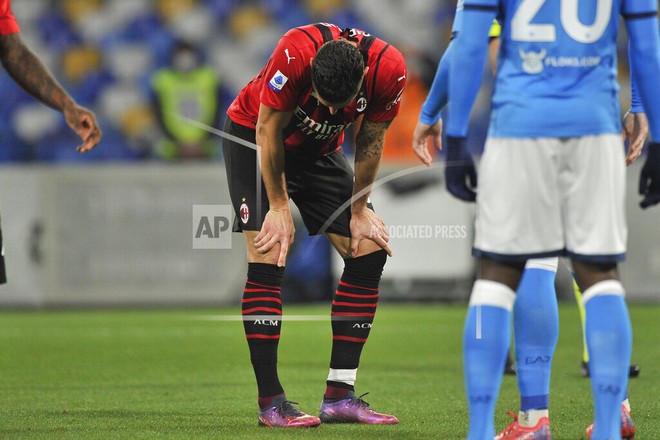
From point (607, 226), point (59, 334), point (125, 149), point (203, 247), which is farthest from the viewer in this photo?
point (125, 149)

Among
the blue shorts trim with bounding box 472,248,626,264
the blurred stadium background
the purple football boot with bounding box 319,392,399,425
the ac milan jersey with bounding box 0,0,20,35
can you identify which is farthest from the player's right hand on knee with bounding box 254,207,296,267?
the blurred stadium background

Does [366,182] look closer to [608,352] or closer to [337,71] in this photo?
[337,71]

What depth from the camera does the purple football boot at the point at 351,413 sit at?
4.61 metres

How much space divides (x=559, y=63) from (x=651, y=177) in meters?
0.46

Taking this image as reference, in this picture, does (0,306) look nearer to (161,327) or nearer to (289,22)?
(161,327)

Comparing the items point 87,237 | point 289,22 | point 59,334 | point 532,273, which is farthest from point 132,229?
point 532,273

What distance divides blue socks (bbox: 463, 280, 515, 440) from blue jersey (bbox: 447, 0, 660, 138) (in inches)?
19.6

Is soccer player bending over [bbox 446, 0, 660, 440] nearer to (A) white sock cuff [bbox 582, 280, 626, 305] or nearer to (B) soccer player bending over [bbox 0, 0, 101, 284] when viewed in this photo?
(A) white sock cuff [bbox 582, 280, 626, 305]

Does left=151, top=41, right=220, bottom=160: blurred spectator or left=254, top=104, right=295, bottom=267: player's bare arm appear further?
left=151, top=41, right=220, bottom=160: blurred spectator

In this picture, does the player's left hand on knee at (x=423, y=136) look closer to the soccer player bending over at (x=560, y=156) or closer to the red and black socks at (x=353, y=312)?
the soccer player bending over at (x=560, y=156)

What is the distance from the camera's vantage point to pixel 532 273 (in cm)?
408

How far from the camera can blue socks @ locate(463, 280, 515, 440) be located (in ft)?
11.2

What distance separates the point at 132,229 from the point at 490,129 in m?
8.16

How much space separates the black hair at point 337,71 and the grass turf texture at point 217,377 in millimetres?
1267
